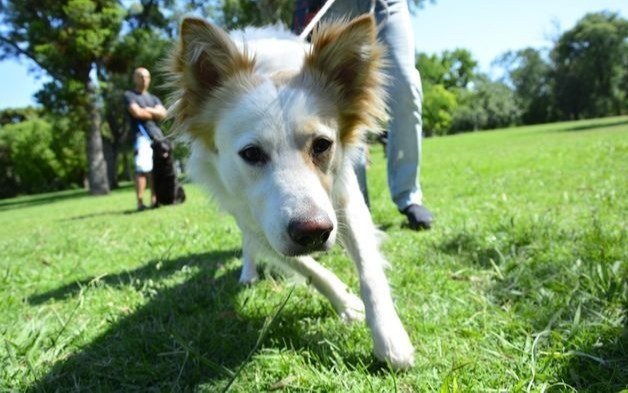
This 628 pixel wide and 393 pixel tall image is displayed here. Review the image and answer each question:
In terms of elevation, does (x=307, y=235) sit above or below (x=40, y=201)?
above

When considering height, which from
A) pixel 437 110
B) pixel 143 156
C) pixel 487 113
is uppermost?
pixel 143 156

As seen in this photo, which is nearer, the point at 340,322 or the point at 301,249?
the point at 301,249

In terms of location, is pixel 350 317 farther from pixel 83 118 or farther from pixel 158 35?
pixel 158 35

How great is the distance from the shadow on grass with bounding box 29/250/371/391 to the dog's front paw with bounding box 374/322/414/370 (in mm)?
110

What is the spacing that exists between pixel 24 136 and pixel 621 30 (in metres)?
57.7

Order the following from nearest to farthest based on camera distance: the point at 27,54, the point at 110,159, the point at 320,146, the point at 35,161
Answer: the point at 320,146, the point at 27,54, the point at 110,159, the point at 35,161

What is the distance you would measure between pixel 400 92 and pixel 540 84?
227ft

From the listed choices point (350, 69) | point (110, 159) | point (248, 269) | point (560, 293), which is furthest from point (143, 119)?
point (110, 159)

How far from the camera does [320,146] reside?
2389mm

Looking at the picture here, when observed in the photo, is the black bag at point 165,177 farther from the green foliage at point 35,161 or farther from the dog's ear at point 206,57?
the green foliage at point 35,161

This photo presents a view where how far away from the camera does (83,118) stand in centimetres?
2105

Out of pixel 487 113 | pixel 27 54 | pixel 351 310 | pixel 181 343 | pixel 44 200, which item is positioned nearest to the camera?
pixel 181 343

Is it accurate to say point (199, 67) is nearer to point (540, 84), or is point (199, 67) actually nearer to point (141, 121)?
point (141, 121)

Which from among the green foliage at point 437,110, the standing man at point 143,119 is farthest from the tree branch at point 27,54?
the green foliage at point 437,110
